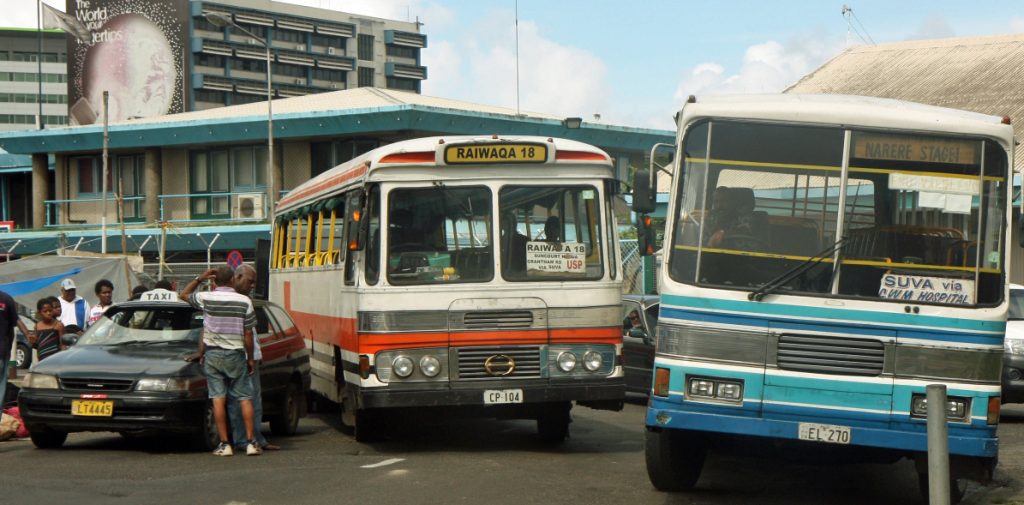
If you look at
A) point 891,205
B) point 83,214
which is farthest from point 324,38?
point 891,205

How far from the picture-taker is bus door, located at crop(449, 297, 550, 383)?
12.9 meters

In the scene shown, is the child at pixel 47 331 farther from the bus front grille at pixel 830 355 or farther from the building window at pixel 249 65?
the building window at pixel 249 65

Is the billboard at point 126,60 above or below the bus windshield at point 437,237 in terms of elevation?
above

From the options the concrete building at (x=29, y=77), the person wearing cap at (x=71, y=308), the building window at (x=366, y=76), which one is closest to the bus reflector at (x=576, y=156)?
the person wearing cap at (x=71, y=308)

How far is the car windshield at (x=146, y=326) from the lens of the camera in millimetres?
13906

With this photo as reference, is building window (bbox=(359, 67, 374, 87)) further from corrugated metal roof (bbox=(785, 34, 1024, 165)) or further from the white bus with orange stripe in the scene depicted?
the white bus with orange stripe

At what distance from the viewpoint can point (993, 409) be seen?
938 cm

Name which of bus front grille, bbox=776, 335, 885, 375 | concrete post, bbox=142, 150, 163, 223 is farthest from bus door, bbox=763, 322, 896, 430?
concrete post, bbox=142, 150, 163, 223

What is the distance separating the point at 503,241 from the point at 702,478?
2.98m

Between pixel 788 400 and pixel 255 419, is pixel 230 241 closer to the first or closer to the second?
pixel 255 419

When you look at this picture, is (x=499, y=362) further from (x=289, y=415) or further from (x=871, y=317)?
(x=871, y=317)

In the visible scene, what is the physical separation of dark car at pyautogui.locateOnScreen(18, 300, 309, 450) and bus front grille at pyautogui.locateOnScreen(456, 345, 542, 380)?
7.85 ft

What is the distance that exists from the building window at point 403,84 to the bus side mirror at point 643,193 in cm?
12428

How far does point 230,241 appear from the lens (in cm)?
4322
